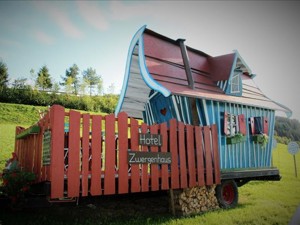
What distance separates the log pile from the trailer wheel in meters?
0.31

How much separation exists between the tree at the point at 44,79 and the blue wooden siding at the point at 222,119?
57238 millimetres

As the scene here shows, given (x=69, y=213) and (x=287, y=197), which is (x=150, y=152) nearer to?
(x=69, y=213)

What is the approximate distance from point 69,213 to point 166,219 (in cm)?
223

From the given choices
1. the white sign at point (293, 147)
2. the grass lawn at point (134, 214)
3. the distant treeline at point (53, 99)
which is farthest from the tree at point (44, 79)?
the grass lawn at point (134, 214)

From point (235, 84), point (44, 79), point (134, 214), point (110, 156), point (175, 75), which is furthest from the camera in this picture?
point (44, 79)

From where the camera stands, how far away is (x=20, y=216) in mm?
5234

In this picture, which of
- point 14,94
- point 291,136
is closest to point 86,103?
point 14,94

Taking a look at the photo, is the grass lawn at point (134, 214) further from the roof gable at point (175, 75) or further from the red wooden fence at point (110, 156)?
the roof gable at point (175, 75)

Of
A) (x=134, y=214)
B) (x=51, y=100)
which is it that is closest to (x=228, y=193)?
(x=134, y=214)

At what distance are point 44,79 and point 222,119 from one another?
61932 mm

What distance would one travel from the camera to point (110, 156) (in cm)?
554

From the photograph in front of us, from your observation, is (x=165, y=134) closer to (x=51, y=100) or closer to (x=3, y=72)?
(x=51, y=100)

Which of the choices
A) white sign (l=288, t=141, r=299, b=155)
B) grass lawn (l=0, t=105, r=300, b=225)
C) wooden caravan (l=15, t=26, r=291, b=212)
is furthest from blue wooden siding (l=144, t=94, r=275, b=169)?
white sign (l=288, t=141, r=299, b=155)

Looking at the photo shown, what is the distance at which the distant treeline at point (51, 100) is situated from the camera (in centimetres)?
4275
